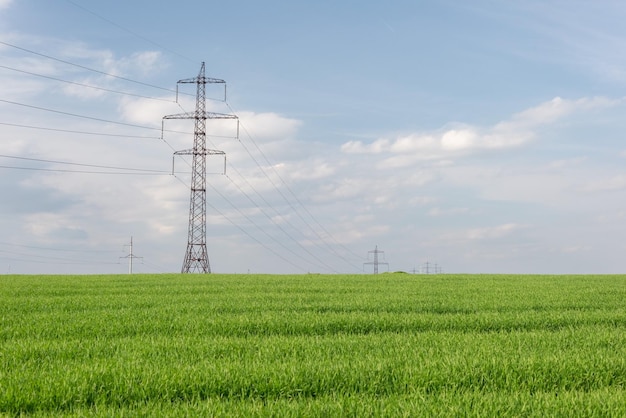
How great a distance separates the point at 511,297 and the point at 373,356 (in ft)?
40.3

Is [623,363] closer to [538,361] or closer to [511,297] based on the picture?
[538,361]

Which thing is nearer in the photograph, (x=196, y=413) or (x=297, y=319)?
(x=196, y=413)

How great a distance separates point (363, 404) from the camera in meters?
5.64

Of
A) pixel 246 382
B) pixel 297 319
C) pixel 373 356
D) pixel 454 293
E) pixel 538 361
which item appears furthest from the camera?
pixel 454 293

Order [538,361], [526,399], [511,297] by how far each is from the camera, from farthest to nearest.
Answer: [511,297] < [538,361] < [526,399]

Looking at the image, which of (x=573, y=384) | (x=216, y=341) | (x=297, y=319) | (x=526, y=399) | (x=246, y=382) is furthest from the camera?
(x=297, y=319)

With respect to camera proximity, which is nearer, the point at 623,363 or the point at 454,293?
the point at 623,363

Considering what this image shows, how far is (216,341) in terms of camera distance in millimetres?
9383

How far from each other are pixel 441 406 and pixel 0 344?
7459 mm

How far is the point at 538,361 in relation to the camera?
7566mm

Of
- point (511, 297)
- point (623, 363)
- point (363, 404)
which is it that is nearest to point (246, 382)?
point (363, 404)

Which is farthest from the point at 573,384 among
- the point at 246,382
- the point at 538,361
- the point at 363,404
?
the point at 246,382

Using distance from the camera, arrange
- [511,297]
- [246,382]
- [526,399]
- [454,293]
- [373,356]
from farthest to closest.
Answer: [454,293] < [511,297] < [373,356] < [246,382] < [526,399]

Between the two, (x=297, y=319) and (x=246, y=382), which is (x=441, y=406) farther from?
(x=297, y=319)
